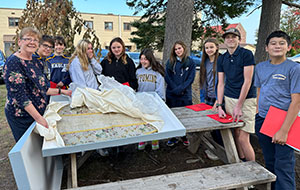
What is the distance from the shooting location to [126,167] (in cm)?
290

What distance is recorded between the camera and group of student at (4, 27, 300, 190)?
172cm

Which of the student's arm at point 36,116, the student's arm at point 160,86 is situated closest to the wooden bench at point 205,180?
the student's arm at point 36,116

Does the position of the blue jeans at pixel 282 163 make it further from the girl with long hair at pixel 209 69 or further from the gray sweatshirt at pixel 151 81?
the gray sweatshirt at pixel 151 81

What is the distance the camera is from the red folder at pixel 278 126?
166 cm

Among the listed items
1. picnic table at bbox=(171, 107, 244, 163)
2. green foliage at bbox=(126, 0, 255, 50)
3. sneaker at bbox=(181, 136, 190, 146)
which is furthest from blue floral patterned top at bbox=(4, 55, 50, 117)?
green foliage at bbox=(126, 0, 255, 50)

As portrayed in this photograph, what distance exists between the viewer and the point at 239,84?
7.34 ft

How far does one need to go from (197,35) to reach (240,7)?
5.26 ft

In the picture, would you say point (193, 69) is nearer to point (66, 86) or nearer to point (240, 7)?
point (66, 86)

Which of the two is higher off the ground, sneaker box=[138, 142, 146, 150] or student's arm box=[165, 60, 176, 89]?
student's arm box=[165, 60, 176, 89]

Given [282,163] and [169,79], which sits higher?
[169,79]

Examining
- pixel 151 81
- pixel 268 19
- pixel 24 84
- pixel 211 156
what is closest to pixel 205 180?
pixel 211 156

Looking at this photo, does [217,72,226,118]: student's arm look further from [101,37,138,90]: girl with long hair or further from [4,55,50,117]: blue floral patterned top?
[4,55,50,117]: blue floral patterned top

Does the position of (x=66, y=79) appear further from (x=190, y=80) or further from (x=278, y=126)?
(x=278, y=126)

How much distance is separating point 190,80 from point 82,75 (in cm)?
154
